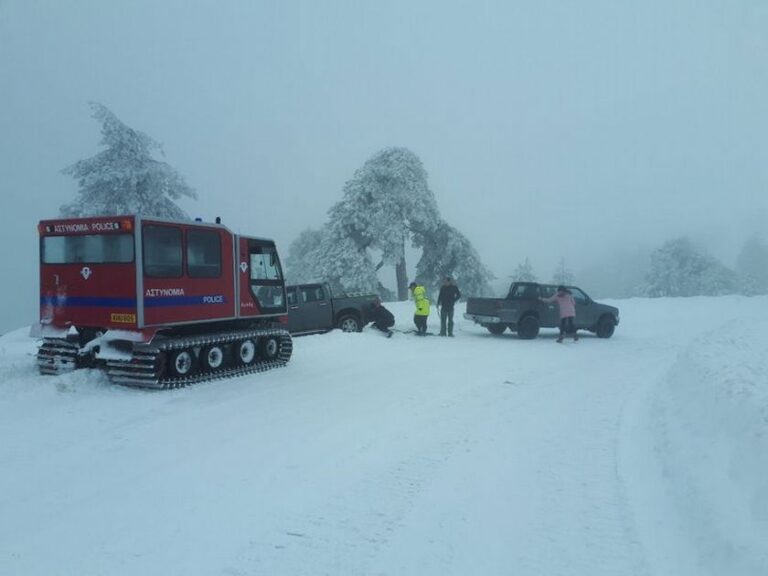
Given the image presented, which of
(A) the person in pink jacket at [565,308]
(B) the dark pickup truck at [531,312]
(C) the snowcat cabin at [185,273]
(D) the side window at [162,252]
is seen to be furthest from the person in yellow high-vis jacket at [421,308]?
(D) the side window at [162,252]

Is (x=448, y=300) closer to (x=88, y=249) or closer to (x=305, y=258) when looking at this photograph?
(x=88, y=249)

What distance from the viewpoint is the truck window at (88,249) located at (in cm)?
987

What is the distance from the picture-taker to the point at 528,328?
1855 centimetres

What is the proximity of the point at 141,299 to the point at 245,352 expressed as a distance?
2814 mm

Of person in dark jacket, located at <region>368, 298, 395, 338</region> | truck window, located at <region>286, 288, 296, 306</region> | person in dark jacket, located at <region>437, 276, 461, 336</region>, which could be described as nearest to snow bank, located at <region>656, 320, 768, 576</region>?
person in dark jacket, located at <region>437, 276, 461, 336</region>

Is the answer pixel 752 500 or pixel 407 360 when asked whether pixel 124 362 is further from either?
pixel 752 500

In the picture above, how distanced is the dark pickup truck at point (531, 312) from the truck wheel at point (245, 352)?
9.15 metres

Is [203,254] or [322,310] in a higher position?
[203,254]

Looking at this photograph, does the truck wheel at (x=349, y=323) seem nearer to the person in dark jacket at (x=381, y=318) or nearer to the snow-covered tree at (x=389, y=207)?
the person in dark jacket at (x=381, y=318)

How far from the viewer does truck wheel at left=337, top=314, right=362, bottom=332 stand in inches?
740

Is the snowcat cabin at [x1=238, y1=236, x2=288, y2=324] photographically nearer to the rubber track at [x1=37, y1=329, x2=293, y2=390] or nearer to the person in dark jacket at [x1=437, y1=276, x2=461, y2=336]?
the rubber track at [x1=37, y1=329, x2=293, y2=390]

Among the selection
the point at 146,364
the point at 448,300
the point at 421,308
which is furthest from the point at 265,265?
the point at 448,300

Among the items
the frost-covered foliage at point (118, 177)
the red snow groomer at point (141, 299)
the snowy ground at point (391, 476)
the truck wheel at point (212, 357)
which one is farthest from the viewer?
the frost-covered foliage at point (118, 177)

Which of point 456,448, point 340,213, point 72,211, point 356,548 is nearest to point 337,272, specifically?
point 340,213
